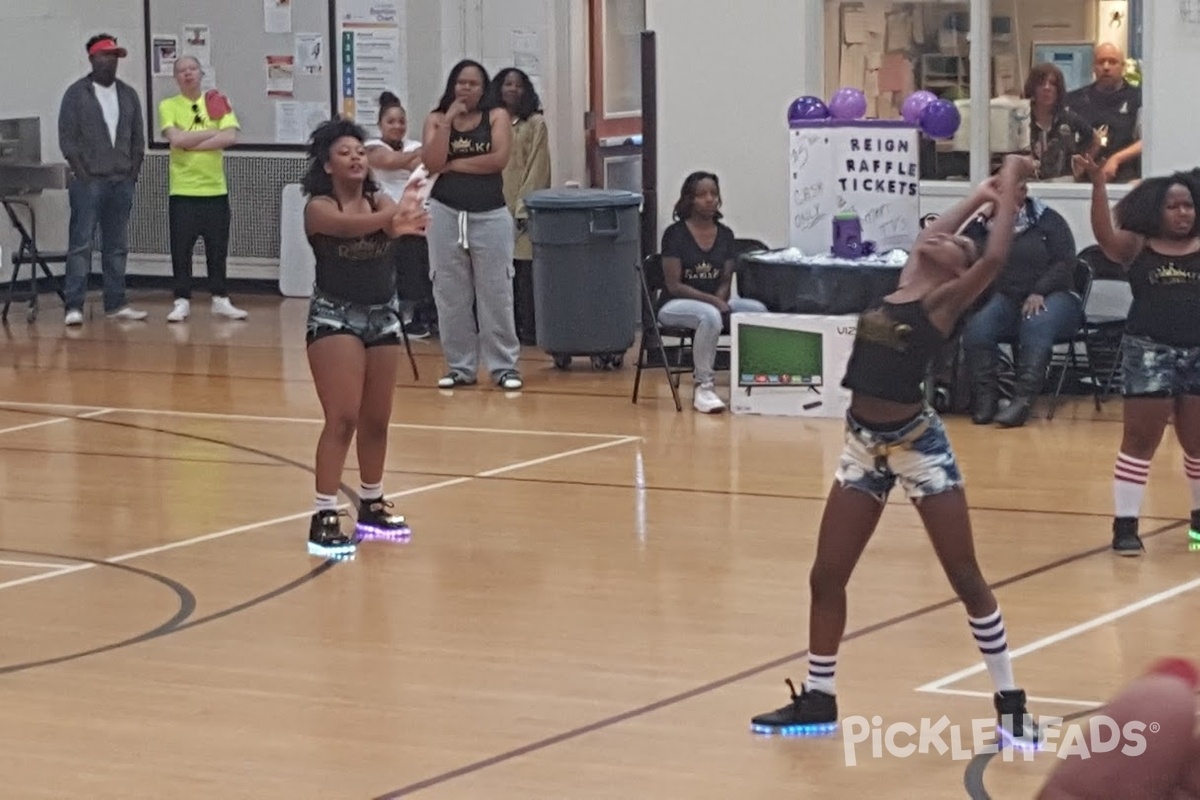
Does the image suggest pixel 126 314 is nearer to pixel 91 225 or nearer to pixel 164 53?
pixel 91 225

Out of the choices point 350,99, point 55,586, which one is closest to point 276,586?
point 55,586

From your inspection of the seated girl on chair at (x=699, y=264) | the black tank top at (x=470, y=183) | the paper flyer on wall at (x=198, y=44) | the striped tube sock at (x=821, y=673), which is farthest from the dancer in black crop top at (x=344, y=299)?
the paper flyer on wall at (x=198, y=44)

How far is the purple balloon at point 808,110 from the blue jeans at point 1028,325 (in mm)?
1585

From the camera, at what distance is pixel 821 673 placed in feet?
20.2

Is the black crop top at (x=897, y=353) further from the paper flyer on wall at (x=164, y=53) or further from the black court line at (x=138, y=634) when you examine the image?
the paper flyer on wall at (x=164, y=53)

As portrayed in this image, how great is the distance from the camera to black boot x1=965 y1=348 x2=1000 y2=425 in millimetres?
11930

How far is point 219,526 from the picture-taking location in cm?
954

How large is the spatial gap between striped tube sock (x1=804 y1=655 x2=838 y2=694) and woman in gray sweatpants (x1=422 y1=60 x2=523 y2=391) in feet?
22.3

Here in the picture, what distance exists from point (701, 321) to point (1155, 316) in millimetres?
4440

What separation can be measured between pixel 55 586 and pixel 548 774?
3.34m

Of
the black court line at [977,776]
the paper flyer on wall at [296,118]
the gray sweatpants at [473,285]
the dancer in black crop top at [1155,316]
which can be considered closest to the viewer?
the black court line at [977,776]

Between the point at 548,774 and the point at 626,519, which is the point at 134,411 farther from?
the point at 548,774

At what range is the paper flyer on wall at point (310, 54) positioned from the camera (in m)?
18.2

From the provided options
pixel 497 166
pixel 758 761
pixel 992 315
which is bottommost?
pixel 758 761
